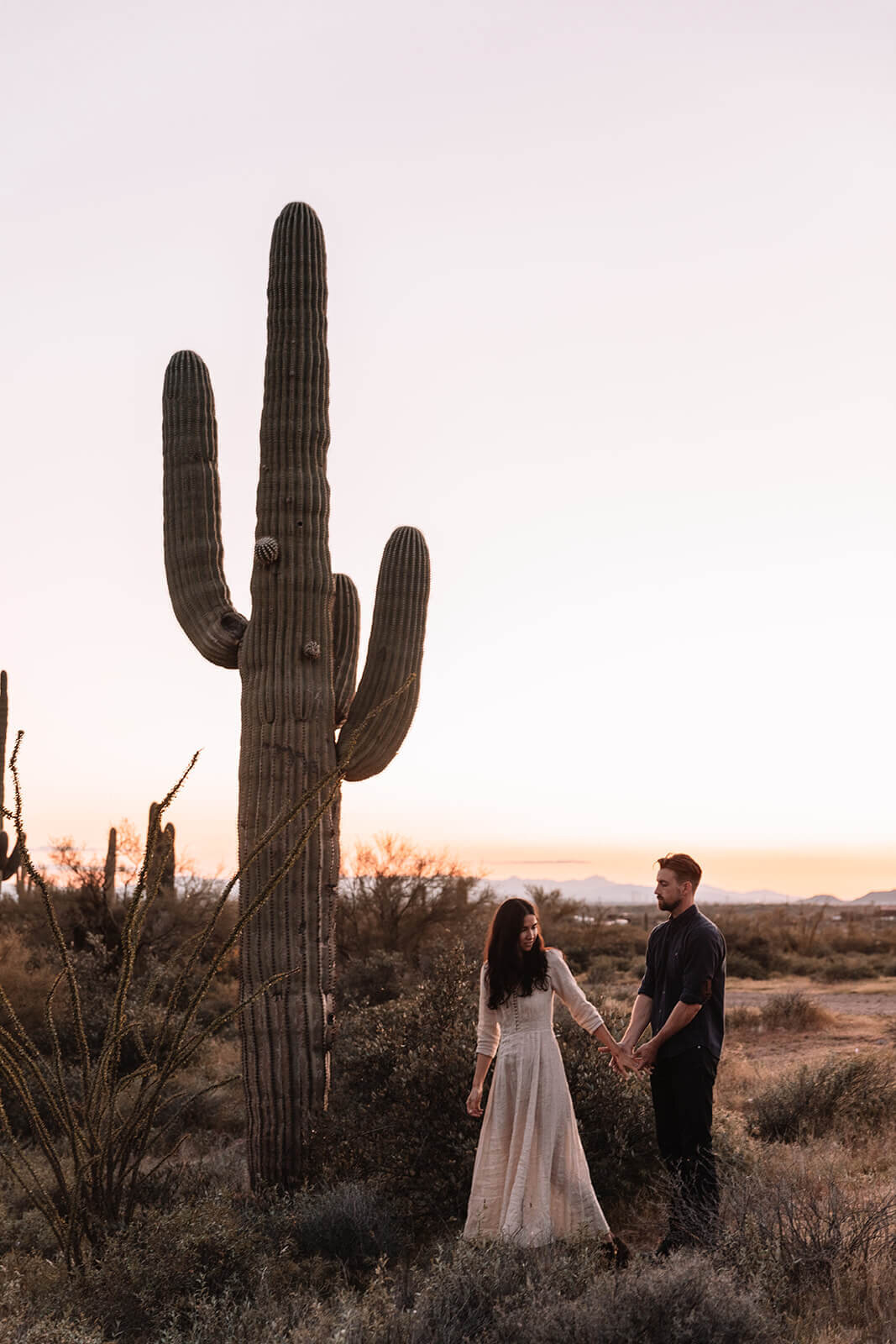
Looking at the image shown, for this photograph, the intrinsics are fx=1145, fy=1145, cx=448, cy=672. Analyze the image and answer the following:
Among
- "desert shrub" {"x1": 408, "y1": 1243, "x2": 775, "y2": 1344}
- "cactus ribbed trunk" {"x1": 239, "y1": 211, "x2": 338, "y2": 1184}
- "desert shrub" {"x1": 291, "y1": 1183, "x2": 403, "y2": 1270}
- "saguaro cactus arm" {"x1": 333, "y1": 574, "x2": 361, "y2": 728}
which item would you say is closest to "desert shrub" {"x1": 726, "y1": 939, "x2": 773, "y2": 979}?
"saguaro cactus arm" {"x1": 333, "y1": 574, "x2": 361, "y2": 728}

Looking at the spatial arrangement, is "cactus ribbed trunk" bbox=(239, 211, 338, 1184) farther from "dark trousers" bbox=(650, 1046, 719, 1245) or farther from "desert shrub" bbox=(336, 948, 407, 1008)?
"desert shrub" bbox=(336, 948, 407, 1008)

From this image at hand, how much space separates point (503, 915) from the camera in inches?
213

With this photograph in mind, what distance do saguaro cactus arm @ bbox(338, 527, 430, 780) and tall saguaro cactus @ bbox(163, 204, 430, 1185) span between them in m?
0.01

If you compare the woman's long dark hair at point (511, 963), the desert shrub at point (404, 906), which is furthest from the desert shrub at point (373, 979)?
the woman's long dark hair at point (511, 963)

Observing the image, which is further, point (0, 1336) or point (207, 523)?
point (207, 523)

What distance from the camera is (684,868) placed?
5.64 metres

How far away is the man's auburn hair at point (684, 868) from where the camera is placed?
18.5ft

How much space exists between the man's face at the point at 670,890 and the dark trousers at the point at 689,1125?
26.7 inches

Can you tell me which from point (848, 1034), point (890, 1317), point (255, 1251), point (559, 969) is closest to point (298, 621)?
point (559, 969)

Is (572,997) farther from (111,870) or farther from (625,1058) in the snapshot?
(111,870)

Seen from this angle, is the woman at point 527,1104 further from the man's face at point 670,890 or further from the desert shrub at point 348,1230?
the desert shrub at point 348,1230

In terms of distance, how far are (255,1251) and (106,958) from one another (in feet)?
28.4

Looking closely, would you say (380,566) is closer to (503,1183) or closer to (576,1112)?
(576,1112)

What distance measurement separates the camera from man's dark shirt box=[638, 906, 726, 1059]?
541 cm
